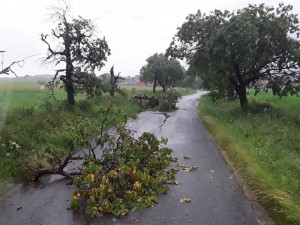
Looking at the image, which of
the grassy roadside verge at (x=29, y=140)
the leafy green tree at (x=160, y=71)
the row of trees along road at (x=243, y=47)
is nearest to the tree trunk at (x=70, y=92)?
the grassy roadside verge at (x=29, y=140)

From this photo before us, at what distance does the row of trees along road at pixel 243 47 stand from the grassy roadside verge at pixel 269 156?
4.32 metres

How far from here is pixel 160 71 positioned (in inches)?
2128

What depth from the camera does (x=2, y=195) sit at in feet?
23.6

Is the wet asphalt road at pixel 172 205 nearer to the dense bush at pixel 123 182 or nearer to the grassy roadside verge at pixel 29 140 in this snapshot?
the dense bush at pixel 123 182

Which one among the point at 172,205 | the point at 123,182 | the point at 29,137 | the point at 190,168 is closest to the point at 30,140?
the point at 29,137

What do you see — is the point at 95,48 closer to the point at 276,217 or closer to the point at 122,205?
the point at 122,205

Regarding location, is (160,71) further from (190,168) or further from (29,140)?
(190,168)

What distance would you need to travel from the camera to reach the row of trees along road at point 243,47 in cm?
1794

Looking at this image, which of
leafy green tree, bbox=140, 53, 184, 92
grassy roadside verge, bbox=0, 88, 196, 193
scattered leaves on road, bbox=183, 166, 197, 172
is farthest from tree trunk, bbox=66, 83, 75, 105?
leafy green tree, bbox=140, 53, 184, 92

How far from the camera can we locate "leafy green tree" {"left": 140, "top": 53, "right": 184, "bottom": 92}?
52969 millimetres

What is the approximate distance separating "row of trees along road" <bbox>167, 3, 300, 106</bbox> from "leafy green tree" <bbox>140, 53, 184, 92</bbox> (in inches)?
1209

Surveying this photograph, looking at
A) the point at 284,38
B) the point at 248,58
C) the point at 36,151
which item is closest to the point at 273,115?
the point at 248,58

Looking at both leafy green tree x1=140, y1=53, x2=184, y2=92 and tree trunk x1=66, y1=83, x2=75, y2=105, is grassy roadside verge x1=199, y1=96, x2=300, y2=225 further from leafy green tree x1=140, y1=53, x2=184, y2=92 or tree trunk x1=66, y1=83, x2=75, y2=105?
leafy green tree x1=140, y1=53, x2=184, y2=92

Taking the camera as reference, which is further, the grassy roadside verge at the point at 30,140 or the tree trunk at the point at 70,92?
the tree trunk at the point at 70,92
